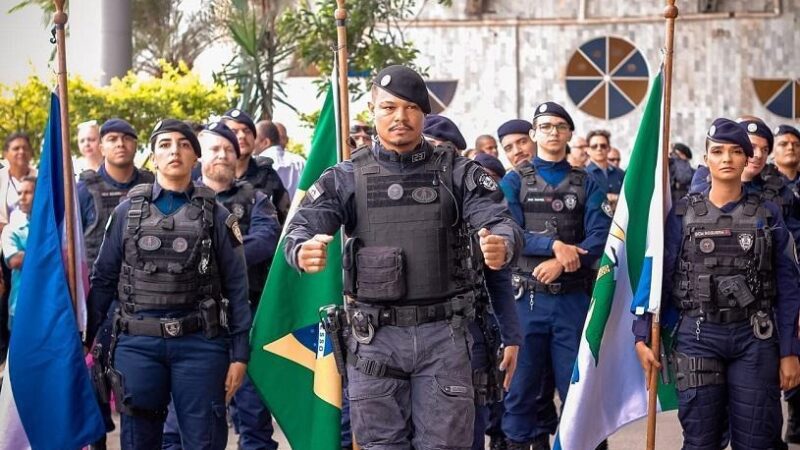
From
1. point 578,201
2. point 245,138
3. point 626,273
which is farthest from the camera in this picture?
point 245,138

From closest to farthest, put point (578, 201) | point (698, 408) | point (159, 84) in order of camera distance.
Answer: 1. point (698, 408)
2. point (578, 201)
3. point (159, 84)

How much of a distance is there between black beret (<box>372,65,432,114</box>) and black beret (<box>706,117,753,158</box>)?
1.98 m

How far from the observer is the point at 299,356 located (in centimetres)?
714

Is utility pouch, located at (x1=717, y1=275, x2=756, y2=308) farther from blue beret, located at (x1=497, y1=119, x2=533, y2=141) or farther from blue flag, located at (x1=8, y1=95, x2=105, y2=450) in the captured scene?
blue flag, located at (x1=8, y1=95, x2=105, y2=450)

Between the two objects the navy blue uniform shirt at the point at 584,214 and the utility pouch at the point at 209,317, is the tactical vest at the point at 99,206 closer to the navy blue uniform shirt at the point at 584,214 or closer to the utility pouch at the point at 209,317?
the utility pouch at the point at 209,317

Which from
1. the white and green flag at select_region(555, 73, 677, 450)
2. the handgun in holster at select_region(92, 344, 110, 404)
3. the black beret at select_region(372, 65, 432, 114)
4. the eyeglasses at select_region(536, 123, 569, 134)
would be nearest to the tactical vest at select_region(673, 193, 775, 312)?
the white and green flag at select_region(555, 73, 677, 450)

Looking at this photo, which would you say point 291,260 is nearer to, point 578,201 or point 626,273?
point 626,273

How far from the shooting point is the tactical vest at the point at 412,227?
562 cm

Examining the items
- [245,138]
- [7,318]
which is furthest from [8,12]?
[245,138]

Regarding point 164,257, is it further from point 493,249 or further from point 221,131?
point 493,249

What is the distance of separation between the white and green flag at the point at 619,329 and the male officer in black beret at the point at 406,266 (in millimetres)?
1838

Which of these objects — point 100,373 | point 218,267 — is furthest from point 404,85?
point 100,373

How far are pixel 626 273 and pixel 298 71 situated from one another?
15156 millimetres

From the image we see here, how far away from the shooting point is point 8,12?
22.7 meters
